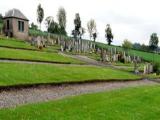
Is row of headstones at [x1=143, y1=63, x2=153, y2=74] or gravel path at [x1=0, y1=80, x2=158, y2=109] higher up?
gravel path at [x1=0, y1=80, x2=158, y2=109]

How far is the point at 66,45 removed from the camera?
290 feet

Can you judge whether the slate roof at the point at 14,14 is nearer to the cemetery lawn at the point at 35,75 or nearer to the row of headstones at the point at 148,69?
the row of headstones at the point at 148,69

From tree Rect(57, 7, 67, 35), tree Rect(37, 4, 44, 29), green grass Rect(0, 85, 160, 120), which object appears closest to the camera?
green grass Rect(0, 85, 160, 120)

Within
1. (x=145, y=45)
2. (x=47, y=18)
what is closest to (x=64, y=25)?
(x=47, y=18)

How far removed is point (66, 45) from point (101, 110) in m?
67.5

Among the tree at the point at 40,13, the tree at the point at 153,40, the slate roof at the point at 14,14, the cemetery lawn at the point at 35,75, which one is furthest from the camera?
the tree at the point at 153,40

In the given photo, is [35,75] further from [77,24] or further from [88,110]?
[77,24]

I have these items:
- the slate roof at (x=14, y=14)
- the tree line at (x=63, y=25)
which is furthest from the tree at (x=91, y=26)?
the slate roof at (x=14, y=14)

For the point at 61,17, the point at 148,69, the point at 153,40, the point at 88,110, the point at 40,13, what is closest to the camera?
the point at 88,110

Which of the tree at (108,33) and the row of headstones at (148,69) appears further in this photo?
the tree at (108,33)

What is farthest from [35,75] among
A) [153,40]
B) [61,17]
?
[153,40]

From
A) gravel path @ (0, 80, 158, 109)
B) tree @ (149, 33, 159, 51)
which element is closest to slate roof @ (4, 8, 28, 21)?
gravel path @ (0, 80, 158, 109)

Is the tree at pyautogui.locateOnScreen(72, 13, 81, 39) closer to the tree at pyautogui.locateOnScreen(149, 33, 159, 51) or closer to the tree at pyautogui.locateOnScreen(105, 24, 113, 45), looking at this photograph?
the tree at pyautogui.locateOnScreen(105, 24, 113, 45)

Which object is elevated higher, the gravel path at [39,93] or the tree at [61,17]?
the tree at [61,17]
